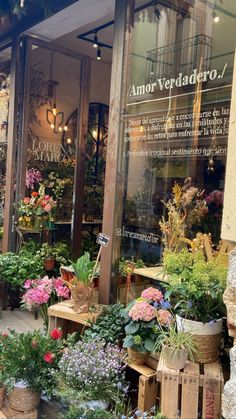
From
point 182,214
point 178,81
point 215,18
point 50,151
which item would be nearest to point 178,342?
point 182,214

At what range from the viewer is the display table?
9.82 ft

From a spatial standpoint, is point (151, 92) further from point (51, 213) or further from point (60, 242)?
point (60, 242)

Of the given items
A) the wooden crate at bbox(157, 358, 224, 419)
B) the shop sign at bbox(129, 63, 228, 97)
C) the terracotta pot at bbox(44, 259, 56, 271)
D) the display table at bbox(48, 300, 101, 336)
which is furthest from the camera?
the terracotta pot at bbox(44, 259, 56, 271)

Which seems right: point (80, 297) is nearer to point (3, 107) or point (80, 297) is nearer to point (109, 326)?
point (109, 326)

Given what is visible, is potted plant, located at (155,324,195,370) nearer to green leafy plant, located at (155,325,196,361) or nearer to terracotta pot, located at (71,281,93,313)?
green leafy plant, located at (155,325,196,361)

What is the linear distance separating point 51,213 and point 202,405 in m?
3.23

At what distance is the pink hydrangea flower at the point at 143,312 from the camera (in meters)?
2.37

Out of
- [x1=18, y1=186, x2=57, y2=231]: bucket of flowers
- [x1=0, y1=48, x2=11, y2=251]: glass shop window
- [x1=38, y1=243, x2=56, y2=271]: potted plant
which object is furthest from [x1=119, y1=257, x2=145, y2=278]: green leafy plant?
[x1=0, y1=48, x2=11, y2=251]: glass shop window

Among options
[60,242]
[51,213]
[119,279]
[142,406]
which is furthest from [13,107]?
[142,406]

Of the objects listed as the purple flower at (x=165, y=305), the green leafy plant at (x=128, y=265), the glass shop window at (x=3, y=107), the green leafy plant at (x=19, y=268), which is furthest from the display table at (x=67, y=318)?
the glass shop window at (x=3, y=107)

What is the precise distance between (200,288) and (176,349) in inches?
14.0

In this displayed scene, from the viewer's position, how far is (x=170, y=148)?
3.21 m

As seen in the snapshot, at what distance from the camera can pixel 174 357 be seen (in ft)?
6.65

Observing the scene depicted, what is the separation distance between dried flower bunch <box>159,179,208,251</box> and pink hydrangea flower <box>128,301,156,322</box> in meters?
0.71
